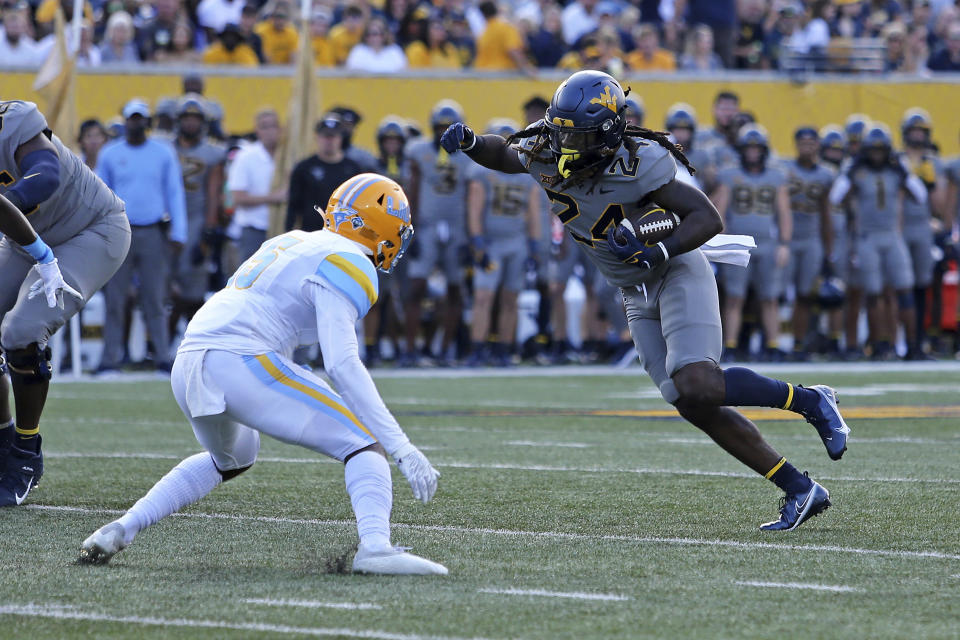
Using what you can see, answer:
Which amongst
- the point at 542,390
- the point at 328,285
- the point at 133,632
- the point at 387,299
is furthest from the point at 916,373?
the point at 133,632

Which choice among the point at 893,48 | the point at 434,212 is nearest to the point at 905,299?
the point at 893,48

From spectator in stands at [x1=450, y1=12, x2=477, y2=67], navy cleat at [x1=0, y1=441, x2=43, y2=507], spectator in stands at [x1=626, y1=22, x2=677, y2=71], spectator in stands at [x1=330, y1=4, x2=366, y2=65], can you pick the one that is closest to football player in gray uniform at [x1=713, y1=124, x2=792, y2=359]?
spectator in stands at [x1=626, y1=22, x2=677, y2=71]

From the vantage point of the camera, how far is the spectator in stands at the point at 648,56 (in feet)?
57.0

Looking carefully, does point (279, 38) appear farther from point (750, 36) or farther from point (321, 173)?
point (750, 36)

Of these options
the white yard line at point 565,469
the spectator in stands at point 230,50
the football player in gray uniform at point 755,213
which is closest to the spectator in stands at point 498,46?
the spectator in stands at point 230,50

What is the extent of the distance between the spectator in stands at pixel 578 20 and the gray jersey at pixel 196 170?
579 centimetres

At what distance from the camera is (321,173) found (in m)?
12.2

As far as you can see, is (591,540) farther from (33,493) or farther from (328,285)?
(33,493)

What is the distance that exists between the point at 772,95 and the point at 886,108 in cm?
137

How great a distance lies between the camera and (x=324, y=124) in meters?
12.1

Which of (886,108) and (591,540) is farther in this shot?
(886,108)

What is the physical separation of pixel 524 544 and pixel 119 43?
12.1 m

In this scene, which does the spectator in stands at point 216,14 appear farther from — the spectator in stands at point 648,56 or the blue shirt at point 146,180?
the blue shirt at point 146,180

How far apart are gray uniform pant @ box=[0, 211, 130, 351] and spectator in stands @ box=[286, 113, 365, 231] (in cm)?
559
